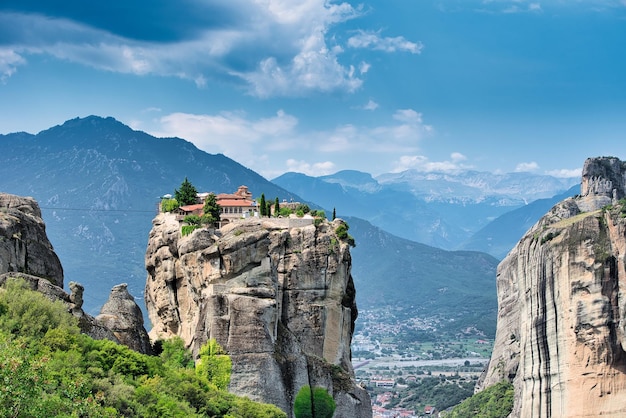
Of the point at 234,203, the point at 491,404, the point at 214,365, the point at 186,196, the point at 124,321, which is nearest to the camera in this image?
the point at 124,321

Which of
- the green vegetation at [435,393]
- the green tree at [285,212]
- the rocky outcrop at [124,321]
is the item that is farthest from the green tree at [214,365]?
the green vegetation at [435,393]

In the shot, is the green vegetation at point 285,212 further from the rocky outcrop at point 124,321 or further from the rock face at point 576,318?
the rock face at point 576,318

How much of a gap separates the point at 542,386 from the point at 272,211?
26213 mm

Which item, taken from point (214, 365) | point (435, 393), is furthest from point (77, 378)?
point (435, 393)

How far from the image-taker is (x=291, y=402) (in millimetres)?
44312

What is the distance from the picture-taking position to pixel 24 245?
41375mm

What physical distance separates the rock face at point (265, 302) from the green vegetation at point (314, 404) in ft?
1.32

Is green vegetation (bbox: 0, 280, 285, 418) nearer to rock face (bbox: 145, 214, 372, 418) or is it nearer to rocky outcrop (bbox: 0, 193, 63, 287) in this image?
rock face (bbox: 145, 214, 372, 418)

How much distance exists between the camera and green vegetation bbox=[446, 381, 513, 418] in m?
86.4

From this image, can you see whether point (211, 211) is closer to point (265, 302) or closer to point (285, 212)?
point (285, 212)

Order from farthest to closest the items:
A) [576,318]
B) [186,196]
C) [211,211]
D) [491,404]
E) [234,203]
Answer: [491,404], [576,318], [234,203], [186,196], [211,211]

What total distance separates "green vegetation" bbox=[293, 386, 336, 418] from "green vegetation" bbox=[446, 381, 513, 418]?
4435 cm

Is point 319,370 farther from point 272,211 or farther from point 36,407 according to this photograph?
point 36,407

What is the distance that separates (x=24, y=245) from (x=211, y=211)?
545 inches
